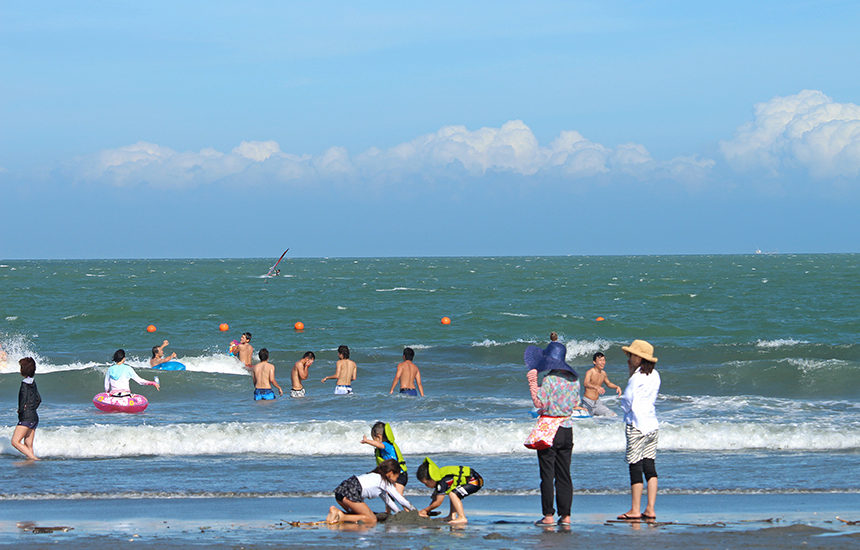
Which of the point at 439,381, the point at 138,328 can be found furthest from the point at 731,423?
the point at 138,328

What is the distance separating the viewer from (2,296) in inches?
2226

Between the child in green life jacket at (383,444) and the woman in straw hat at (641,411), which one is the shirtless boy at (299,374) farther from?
the woman in straw hat at (641,411)

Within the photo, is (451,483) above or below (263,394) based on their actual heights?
above

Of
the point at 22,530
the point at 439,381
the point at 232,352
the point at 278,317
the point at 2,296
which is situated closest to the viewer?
the point at 22,530

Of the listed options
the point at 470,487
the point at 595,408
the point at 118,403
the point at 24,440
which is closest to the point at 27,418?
the point at 24,440

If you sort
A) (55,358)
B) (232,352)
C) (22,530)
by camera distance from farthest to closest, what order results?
(55,358) → (232,352) → (22,530)

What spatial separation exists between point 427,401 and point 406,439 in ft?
14.0

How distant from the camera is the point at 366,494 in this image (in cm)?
872

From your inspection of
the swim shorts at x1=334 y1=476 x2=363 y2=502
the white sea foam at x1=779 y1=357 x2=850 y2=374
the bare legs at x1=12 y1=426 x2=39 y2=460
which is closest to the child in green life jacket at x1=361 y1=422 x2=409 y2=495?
the swim shorts at x1=334 y1=476 x2=363 y2=502

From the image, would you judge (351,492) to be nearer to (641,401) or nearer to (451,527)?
(451,527)

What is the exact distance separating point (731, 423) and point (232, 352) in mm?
13931

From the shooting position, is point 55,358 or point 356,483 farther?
point 55,358

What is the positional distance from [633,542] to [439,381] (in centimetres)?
1559

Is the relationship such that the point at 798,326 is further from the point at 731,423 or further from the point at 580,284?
the point at 580,284
